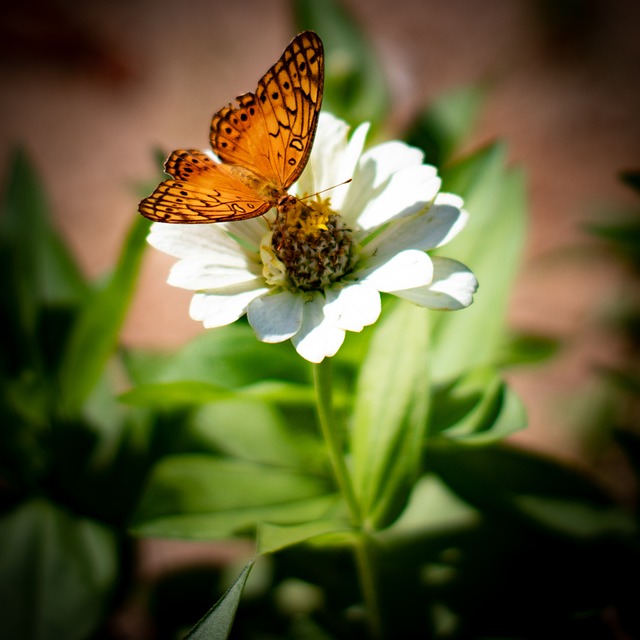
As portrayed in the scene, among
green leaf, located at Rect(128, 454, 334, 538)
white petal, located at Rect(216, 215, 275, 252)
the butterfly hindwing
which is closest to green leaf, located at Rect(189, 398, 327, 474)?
green leaf, located at Rect(128, 454, 334, 538)

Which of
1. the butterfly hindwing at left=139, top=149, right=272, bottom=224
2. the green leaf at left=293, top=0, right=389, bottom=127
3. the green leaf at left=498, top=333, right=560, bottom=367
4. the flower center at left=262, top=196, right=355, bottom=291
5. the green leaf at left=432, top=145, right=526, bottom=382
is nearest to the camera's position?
the butterfly hindwing at left=139, top=149, right=272, bottom=224

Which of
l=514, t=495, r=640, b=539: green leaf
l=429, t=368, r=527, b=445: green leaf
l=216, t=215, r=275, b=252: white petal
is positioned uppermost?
l=216, t=215, r=275, b=252: white petal

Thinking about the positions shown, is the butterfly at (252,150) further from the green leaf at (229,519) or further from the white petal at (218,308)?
the green leaf at (229,519)

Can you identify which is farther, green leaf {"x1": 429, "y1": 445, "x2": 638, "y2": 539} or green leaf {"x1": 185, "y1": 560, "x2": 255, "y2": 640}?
green leaf {"x1": 429, "y1": 445, "x2": 638, "y2": 539}

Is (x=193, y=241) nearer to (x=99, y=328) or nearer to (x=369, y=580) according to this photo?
(x=99, y=328)

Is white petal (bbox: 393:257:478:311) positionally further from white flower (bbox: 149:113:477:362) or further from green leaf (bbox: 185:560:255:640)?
green leaf (bbox: 185:560:255:640)

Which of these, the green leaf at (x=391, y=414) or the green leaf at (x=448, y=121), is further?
the green leaf at (x=448, y=121)

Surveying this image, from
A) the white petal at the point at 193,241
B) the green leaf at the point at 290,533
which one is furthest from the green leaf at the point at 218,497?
the white petal at the point at 193,241

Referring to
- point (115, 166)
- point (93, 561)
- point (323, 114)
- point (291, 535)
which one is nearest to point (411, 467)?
point (291, 535)

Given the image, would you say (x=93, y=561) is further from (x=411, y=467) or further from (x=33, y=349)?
(x=411, y=467)
